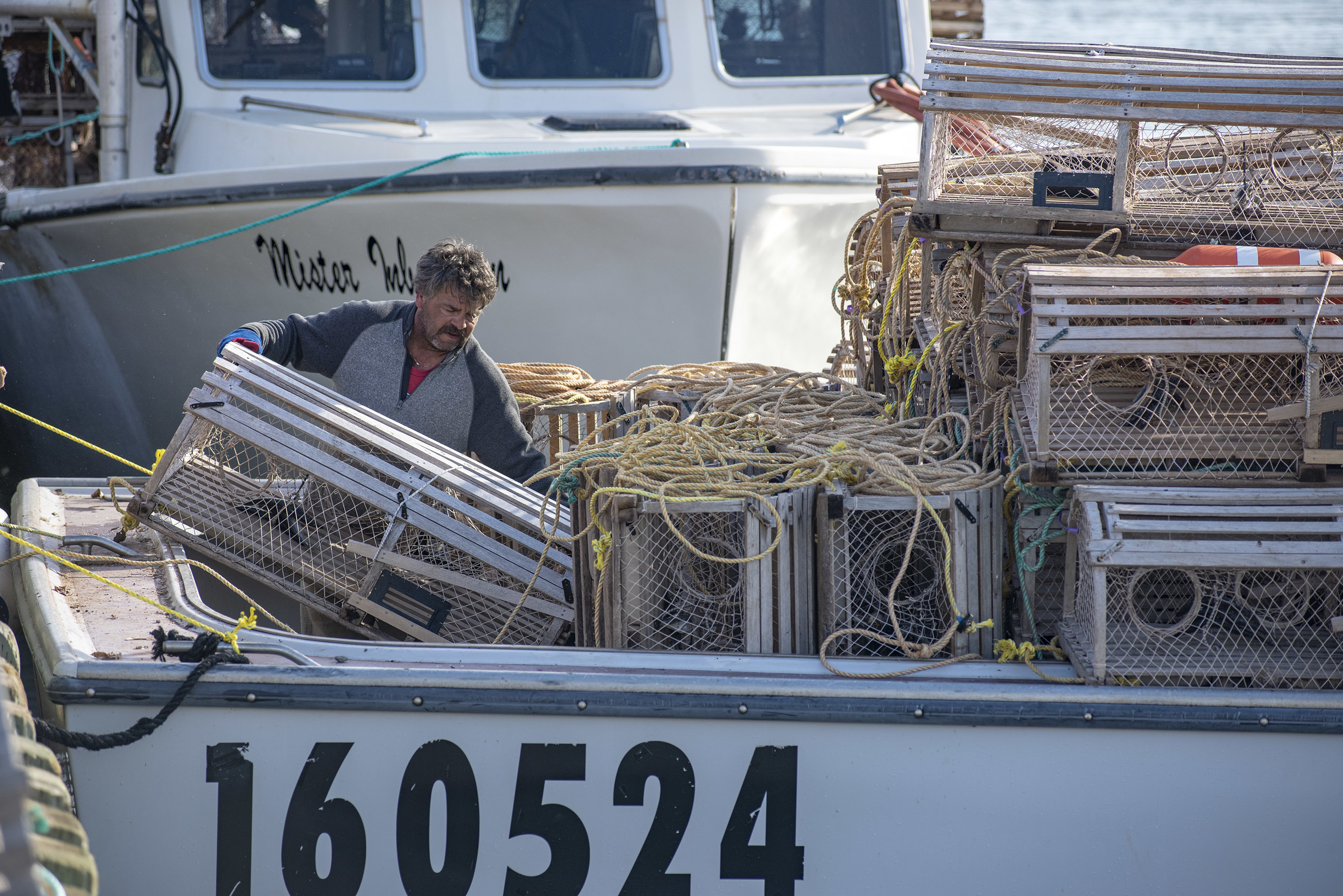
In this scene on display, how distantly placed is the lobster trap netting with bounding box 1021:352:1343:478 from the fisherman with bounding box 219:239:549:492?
1.64 metres

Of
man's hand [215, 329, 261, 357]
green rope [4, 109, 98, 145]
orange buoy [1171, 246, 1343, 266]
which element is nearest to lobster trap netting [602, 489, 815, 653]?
orange buoy [1171, 246, 1343, 266]

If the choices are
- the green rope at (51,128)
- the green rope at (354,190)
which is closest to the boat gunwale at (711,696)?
the green rope at (354,190)

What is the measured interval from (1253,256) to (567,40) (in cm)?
407

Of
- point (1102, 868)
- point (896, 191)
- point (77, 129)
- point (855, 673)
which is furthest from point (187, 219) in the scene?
point (1102, 868)

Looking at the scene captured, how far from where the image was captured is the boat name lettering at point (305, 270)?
504 cm

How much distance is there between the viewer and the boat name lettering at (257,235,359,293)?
5043 millimetres

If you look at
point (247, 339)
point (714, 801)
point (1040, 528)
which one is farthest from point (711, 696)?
point (247, 339)

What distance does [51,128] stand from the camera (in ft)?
19.1

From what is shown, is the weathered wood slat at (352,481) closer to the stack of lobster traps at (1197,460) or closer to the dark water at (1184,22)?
the stack of lobster traps at (1197,460)

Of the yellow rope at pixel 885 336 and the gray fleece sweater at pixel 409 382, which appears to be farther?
the gray fleece sweater at pixel 409 382

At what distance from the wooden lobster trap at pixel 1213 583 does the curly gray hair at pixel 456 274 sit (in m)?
1.88

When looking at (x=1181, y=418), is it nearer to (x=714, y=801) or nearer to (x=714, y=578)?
(x=714, y=578)

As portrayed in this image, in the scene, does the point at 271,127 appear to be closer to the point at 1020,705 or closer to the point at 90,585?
the point at 90,585

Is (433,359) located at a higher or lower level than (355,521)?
higher
